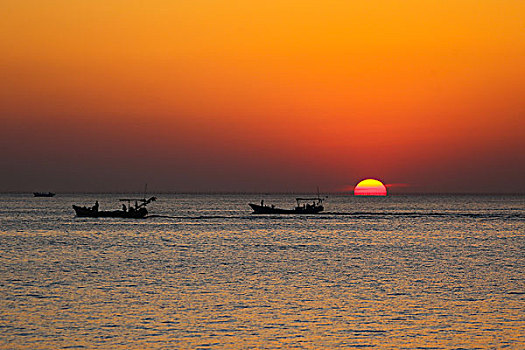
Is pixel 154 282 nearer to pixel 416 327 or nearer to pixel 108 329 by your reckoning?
pixel 108 329

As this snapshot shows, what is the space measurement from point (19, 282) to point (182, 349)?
69.5 feet

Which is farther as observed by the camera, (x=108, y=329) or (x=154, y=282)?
(x=154, y=282)

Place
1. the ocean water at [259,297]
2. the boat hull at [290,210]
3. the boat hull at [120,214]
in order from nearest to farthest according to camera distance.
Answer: the ocean water at [259,297] → the boat hull at [120,214] → the boat hull at [290,210]

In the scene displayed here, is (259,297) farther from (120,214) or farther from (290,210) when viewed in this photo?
(290,210)

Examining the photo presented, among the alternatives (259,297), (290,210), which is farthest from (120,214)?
(259,297)

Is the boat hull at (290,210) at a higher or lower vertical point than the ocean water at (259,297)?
Result: higher

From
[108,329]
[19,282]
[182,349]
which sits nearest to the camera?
[182,349]

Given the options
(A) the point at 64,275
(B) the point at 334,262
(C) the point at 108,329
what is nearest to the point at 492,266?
(B) the point at 334,262

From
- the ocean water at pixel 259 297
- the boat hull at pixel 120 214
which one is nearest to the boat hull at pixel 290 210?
the boat hull at pixel 120 214

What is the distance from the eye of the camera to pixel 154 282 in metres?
44.2

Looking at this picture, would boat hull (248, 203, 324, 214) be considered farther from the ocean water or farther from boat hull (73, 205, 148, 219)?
the ocean water

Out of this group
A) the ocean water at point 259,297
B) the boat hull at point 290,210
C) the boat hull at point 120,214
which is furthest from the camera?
the boat hull at point 290,210

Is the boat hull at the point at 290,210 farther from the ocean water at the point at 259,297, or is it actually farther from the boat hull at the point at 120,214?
the ocean water at the point at 259,297

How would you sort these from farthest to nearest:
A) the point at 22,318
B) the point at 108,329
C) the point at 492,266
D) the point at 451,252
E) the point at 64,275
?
the point at 451,252, the point at 492,266, the point at 64,275, the point at 22,318, the point at 108,329
